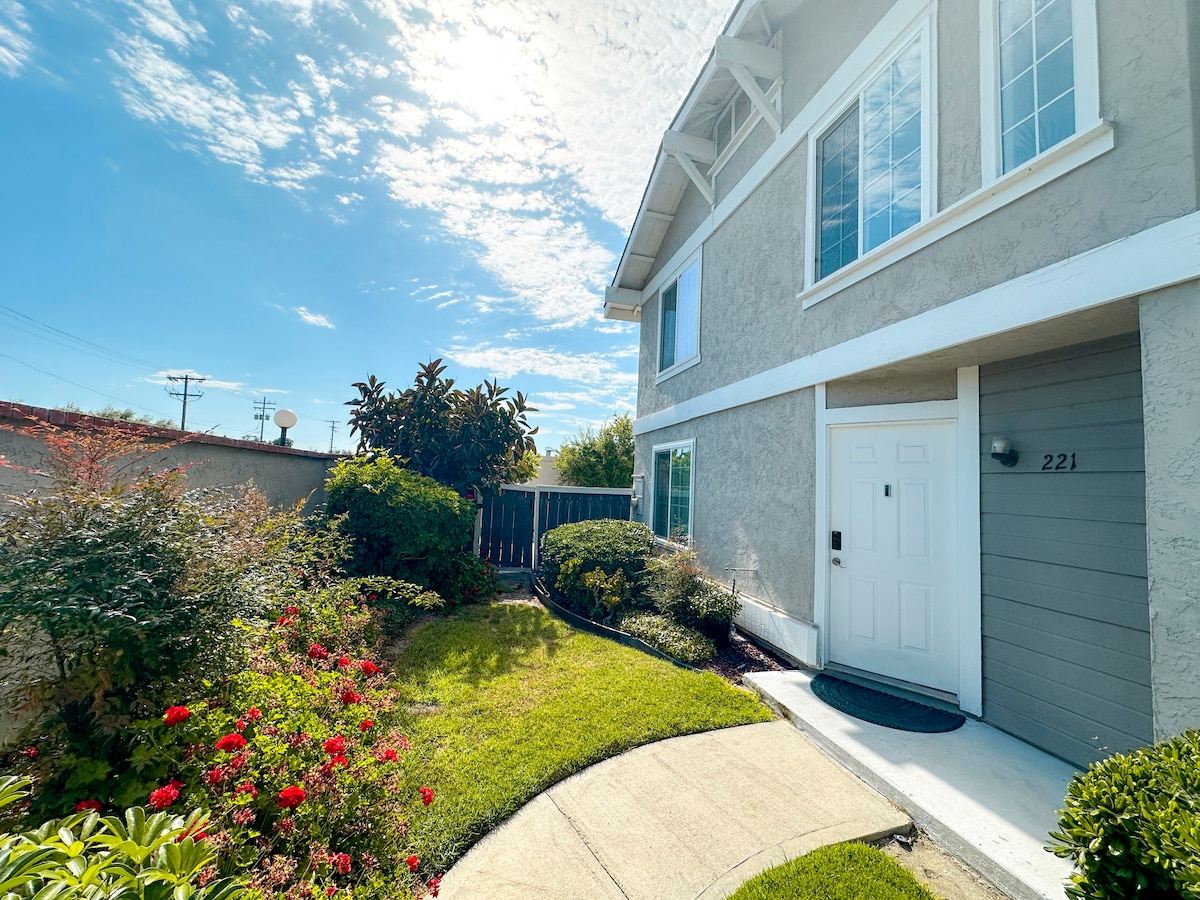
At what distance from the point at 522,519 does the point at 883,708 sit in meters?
8.08

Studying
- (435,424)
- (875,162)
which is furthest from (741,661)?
(435,424)

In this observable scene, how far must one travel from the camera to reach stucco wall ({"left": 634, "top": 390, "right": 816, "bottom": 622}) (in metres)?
5.46

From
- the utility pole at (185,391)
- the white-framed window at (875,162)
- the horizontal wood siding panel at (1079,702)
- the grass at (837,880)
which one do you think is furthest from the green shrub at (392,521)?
the utility pole at (185,391)

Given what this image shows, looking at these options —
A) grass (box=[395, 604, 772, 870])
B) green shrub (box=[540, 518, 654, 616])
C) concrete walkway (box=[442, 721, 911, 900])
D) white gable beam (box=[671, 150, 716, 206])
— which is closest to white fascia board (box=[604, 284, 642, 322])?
white gable beam (box=[671, 150, 716, 206])

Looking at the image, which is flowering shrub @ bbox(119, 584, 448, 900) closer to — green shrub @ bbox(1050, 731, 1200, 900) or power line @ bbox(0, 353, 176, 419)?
green shrub @ bbox(1050, 731, 1200, 900)

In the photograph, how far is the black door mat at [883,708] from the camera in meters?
3.94

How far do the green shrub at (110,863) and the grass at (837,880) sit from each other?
228 cm

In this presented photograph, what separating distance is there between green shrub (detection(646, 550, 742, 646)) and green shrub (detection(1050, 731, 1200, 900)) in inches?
161

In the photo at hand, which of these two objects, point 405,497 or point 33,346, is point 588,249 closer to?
point 405,497

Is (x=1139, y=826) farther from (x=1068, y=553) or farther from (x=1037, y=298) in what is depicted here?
(x=1037, y=298)

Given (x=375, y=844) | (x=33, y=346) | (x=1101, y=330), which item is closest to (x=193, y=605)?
(x=375, y=844)

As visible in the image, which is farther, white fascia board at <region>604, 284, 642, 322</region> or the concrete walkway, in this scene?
white fascia board at <region>604, 284, 642, 322</region>

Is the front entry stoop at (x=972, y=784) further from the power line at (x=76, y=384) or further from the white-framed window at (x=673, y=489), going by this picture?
the power line at (x=76, y=384)

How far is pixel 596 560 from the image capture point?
744 centimetres
